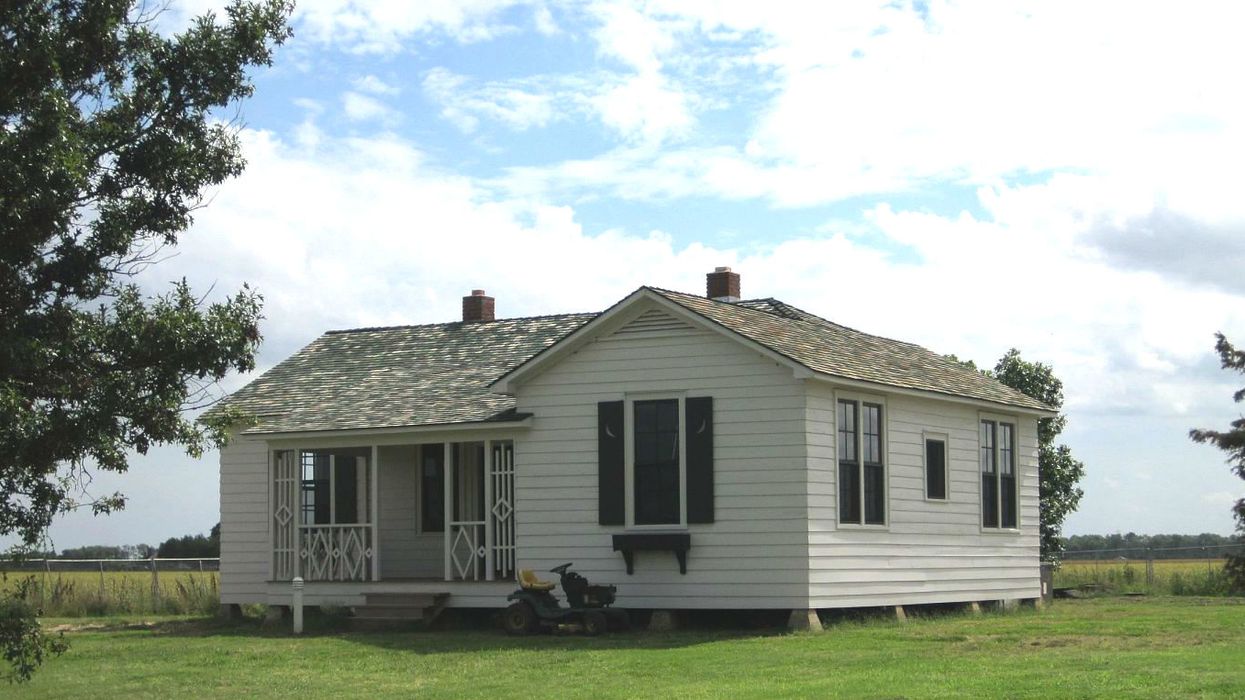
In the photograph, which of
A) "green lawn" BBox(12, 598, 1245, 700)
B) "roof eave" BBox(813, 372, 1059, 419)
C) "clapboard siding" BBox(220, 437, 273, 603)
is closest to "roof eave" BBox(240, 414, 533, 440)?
"clapboard siding" BBox(220, 437, 273, 603)

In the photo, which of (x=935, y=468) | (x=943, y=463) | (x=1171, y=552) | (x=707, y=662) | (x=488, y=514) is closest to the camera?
(x=707, y=662)

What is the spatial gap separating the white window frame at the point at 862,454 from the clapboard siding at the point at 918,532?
0.06 metres

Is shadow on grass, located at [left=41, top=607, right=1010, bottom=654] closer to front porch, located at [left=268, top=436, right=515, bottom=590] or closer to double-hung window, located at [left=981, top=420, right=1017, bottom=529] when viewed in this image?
front porch, located at [left=268, top=436, right=515, bottom=590]

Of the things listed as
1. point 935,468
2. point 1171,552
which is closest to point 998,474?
point 935,468

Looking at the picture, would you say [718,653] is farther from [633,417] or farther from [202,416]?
[202,416]

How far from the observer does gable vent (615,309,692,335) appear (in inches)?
931

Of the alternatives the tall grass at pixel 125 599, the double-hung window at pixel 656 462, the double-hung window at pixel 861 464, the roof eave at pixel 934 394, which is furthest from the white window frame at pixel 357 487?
the roof eave at pixel 934 394

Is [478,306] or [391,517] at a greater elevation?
[478,306]

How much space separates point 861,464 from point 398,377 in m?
9.08

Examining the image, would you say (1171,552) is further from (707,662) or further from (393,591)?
(707,662)

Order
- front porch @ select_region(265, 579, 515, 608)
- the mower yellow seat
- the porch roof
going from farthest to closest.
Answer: the porch roof < front porch @ select_region(265, 579, 515, 608) < the mower yellow seat

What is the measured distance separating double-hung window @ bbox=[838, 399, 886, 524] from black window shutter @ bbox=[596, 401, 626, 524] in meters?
3.19

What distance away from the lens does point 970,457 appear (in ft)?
89.9

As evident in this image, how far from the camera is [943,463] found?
1044 inches
